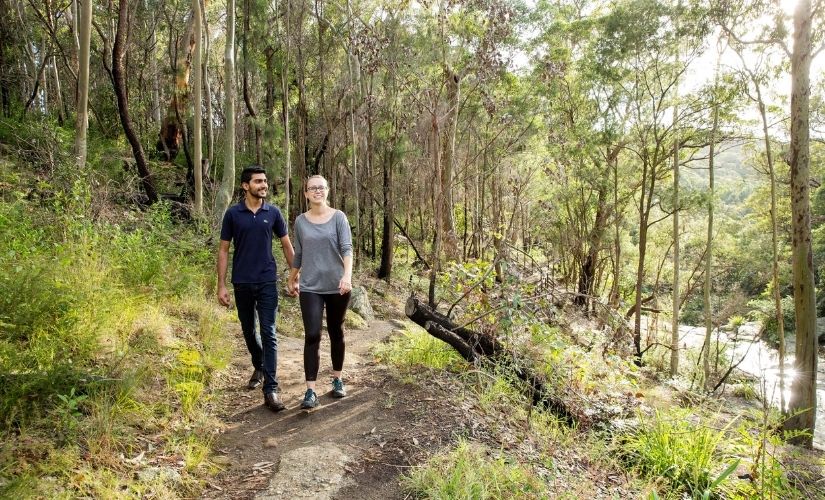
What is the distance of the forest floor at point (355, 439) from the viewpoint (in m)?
2.92

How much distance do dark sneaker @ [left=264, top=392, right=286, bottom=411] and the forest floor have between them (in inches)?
2.0

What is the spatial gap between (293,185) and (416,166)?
15.8 ft

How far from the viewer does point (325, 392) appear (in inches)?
172

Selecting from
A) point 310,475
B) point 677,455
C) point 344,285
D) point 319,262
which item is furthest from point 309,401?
point 677,455

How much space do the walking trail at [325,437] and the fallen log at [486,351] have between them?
567 millimetres

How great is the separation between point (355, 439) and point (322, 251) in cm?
140

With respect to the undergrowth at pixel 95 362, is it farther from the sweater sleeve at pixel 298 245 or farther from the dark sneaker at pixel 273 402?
the sweater sleeve at pixel 298 245

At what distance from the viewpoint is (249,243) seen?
3889mm

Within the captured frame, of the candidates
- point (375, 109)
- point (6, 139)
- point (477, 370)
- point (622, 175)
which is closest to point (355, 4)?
point (375, 109)

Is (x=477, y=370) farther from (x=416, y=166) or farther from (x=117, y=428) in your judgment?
(x=416, y=166)

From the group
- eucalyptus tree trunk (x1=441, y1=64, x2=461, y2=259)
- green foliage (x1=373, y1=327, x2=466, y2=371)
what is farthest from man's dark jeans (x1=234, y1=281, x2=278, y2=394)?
eucalyptus tree trunk (x1=441, y1=64, x2=461, y2=259)

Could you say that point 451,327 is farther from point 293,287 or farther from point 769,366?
point 769,366

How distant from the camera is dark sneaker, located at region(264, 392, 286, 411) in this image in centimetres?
386

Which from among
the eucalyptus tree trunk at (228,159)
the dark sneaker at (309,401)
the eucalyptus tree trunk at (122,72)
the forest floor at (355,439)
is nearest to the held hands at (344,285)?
the dark sneaker at (309,401)
